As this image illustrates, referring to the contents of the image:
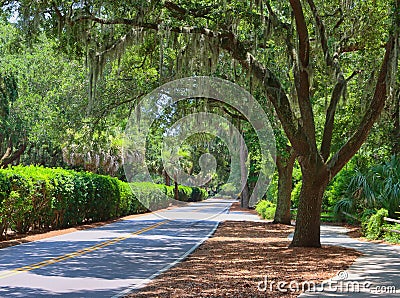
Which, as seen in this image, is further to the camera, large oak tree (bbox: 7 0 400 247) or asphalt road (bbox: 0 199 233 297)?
large oak tree (bbox: 7 0 400 247)

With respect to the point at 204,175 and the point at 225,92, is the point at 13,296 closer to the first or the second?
the point at 225,92

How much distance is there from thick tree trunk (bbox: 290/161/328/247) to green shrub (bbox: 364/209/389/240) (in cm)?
464

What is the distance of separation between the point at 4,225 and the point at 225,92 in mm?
9755

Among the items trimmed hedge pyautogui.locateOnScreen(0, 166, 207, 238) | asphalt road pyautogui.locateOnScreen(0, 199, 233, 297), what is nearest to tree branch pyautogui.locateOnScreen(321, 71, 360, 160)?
asphalt road pyautogui.locateOnScreen(0, 199, 233, 297)

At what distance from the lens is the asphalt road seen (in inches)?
378

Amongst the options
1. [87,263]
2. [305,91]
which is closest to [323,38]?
[305,91]

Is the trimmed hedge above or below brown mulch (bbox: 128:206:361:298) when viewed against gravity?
above

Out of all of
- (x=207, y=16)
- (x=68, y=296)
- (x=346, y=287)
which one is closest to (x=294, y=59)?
(x=207, y=16)

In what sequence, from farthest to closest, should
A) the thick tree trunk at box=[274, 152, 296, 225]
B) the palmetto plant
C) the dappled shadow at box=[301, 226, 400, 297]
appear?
the thick tree trunk at box=[274, 152, 296, 225] → the palmetto plant → the dappled shadow at box=[301, 226, 400, 297]

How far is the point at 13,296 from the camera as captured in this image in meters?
8.75

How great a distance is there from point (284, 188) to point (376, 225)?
27.6 ft

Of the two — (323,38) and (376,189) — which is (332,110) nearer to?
(323,38)

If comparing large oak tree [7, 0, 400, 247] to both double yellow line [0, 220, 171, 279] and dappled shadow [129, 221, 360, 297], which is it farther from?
double yellow line [0, 220, 171, 279]

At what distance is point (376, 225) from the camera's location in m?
19.3
